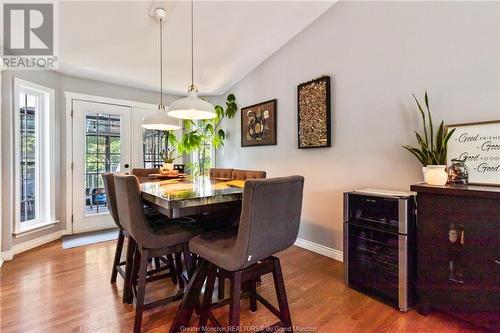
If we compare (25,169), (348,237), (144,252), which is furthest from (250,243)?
(25,169)

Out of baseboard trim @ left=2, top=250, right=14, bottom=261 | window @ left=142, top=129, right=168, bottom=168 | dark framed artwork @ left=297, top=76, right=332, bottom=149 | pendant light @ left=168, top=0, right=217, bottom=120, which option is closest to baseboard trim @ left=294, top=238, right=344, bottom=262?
dark framed artwork @ left=297, top=76, right=332, bottom=149

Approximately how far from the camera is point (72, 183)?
3.71 metres

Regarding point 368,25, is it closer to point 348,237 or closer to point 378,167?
point 378,167

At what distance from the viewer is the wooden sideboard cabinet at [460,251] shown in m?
1.57

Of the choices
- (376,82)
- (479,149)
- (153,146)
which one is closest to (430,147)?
(479,149)

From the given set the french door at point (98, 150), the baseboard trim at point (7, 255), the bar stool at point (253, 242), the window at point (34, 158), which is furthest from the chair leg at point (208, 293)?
the french door at point (98, 150)

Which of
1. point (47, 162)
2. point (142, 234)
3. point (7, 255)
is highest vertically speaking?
point (47, 162)

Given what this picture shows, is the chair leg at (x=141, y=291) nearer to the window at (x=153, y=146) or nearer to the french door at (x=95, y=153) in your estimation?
the french door at (x=95, y=153)

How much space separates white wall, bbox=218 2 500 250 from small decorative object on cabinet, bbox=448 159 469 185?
14.0 inches

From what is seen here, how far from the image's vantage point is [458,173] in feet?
6.09

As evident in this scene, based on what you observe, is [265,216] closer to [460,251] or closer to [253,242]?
[253,242]

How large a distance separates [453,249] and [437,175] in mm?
501

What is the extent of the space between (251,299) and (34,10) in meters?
3.12

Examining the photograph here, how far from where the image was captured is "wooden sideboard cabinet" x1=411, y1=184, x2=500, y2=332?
5.16 ft
